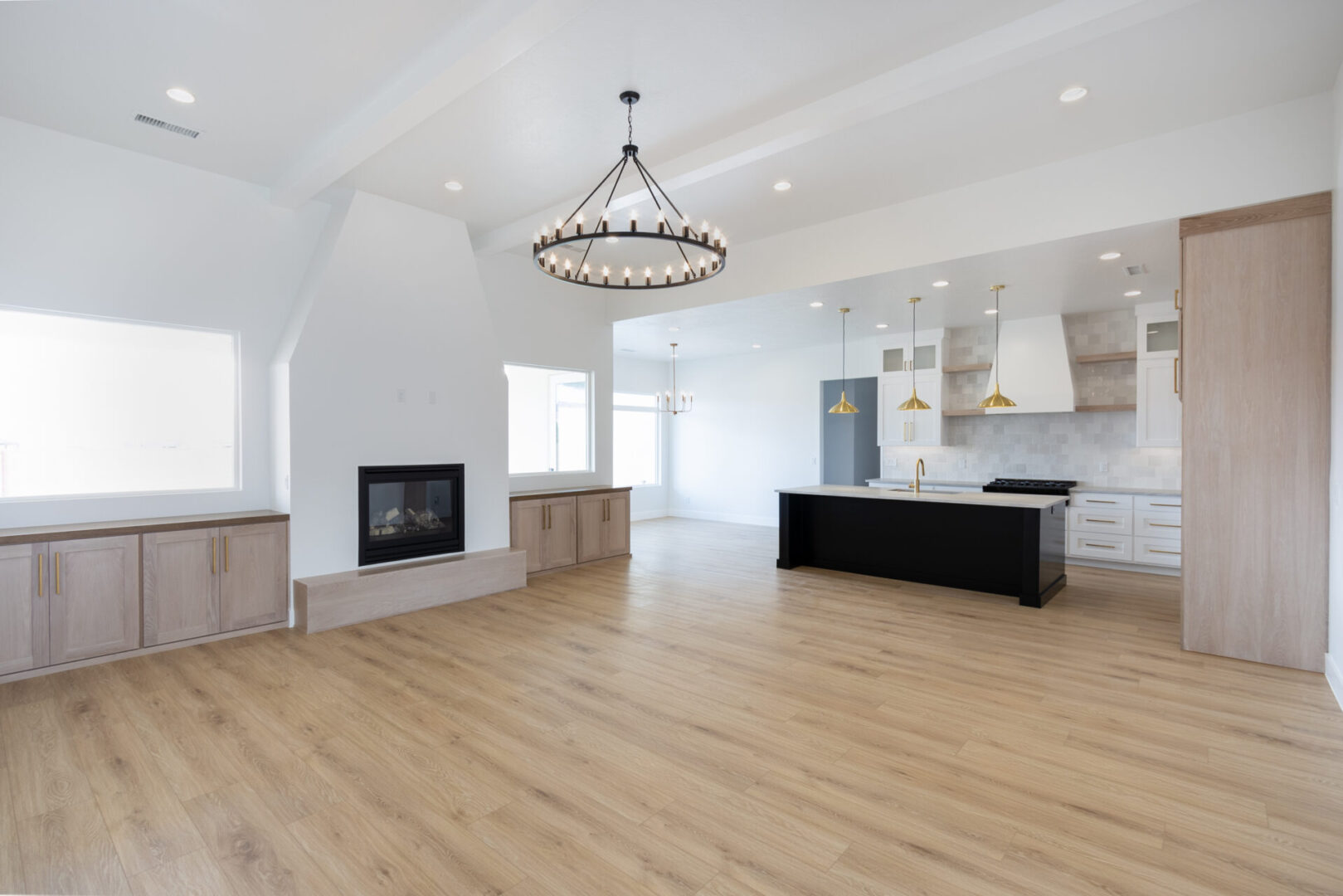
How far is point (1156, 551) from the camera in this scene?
254 inches

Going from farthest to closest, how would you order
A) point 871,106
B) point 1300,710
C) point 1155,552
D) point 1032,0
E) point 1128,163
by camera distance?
point 1155,552 → point 1128,163 → point 871,106 → point 1300,710 → point 1032,0

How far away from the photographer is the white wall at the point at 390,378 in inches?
198

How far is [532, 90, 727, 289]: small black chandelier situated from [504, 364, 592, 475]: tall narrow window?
133 centimetres

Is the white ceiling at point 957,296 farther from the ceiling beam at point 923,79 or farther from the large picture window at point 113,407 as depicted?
the large picture window at point 113,407

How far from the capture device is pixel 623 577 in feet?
21.6

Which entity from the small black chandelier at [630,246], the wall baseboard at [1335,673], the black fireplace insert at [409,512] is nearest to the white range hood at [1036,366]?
the wall baseboard at [1335,673]

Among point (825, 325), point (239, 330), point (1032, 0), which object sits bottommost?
point (239, 330)

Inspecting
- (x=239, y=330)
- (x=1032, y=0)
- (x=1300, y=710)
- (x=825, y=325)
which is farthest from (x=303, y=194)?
(x=1300, y=710)

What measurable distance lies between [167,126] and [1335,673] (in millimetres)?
7587

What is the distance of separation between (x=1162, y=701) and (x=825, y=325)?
543 cm

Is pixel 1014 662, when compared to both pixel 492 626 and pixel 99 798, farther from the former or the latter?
pixel 99 798

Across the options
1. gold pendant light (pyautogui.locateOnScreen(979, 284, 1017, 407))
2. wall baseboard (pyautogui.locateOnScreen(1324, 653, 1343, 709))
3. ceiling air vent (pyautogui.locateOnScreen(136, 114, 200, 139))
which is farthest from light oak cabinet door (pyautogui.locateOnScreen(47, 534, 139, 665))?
gold pendant light (pyautogui.locateOnScreen(979, 284, 1017, 407))

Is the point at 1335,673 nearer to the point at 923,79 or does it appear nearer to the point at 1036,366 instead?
the point at 923,79

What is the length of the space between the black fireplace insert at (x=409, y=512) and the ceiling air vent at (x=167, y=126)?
254 centimetres
